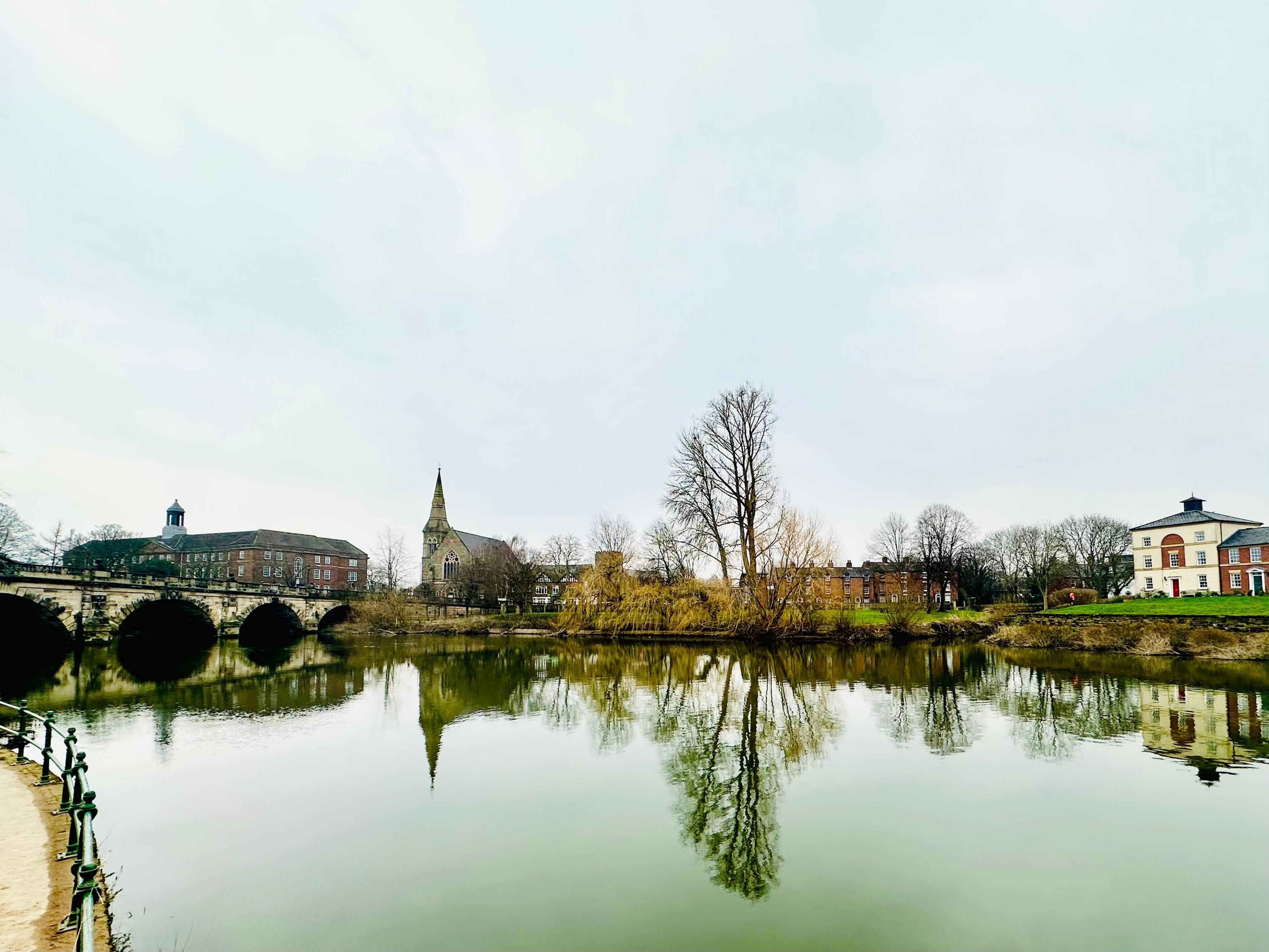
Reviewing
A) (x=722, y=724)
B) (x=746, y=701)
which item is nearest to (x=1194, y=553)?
(x=746, y=701)

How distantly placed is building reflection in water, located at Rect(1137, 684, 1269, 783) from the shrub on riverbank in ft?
37.7

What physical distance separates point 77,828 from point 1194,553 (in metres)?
62.9

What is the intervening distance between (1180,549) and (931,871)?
56632 mm

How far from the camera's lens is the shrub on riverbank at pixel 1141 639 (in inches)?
1044

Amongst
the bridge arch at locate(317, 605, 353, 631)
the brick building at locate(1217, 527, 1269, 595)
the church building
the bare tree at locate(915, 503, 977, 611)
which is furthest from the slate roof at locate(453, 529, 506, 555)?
the brick building at locate(1217, 527, 1269, 595)

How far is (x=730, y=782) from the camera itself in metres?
10.0

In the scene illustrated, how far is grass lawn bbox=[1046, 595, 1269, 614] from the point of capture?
31766mm

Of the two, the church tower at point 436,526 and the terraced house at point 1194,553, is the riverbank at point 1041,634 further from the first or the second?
the church tower at point 436,526

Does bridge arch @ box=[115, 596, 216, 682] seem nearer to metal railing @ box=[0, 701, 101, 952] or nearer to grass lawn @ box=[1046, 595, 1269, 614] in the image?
metal railing @ box=[0, 701, 101, 952]

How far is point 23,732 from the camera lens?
905 cm

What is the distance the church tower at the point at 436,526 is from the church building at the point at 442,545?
0.16 ft

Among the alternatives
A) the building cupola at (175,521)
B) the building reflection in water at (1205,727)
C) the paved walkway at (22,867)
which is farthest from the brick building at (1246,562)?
the building cupola at (175,521)

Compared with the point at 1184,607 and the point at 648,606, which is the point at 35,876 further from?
the point at 1184,607

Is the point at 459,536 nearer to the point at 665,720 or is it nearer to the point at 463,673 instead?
the point at 463,673
